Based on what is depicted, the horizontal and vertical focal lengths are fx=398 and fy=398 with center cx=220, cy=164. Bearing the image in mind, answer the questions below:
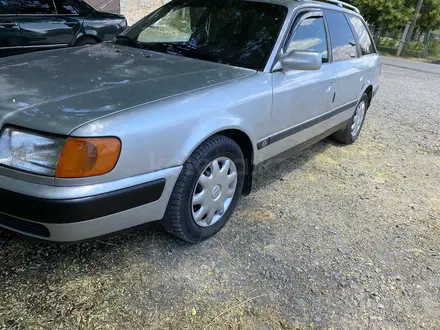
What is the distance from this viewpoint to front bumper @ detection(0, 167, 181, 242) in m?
1.81

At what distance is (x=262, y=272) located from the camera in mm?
2426

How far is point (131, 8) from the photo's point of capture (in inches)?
467

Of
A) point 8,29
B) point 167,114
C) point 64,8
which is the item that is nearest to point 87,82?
point 167,114

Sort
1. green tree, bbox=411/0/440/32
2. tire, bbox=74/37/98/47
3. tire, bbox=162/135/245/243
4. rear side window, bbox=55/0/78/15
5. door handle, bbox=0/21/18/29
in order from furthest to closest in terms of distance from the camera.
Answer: green tree, bbox=411/0/440/32
tire, bbox=74/37/98/47
rear side window, bbox=55/0/78/15
door handle, bbox=0/21/18/29
tire, bbox=162/135/245/243

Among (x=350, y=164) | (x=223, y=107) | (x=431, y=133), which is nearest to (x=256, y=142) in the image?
(x=223, y=107)

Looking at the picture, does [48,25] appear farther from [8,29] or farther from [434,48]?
[434,48]

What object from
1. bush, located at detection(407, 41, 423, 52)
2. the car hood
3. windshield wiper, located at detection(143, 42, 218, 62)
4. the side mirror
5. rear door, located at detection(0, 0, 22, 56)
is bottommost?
bush, located at detection(407, 41, 423, 52)

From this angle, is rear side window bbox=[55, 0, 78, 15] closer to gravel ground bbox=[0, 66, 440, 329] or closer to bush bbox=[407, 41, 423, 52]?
gravel ground bbox=[0, 66, 440, 329]

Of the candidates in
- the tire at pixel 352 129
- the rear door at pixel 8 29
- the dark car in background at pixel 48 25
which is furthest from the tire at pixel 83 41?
the tire at pixel 352 129

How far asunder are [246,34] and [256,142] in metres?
0.84

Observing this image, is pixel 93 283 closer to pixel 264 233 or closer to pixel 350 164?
pixel 264 233

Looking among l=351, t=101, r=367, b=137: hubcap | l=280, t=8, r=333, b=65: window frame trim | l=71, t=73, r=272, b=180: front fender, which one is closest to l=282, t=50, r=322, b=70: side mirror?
l=280, t=8, r=333, b=65: window frame trim

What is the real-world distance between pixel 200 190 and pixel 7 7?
4.66m

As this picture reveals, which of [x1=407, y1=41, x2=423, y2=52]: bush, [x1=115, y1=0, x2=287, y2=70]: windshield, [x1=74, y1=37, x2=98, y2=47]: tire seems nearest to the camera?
[x1=115, y1=0, x2=287, y2=70]: windshield
